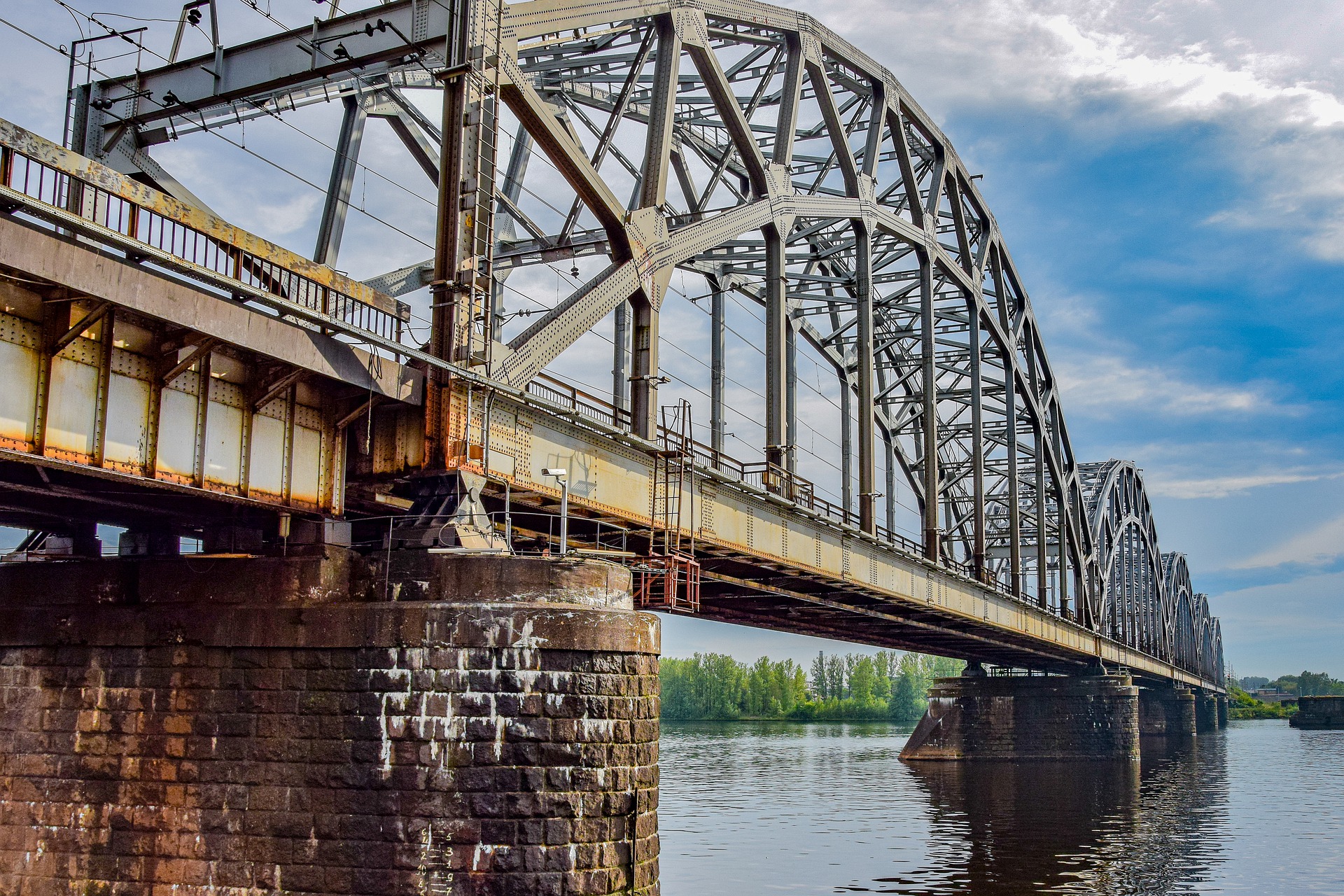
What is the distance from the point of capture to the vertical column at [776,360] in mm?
35375

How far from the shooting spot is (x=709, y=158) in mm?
44250

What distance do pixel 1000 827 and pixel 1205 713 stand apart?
138684 millimetres

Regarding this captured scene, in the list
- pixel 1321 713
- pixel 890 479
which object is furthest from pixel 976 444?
pixel 1321 713

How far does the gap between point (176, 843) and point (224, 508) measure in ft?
16.4

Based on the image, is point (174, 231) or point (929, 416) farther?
point (929, 416)

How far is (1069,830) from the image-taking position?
4141cm

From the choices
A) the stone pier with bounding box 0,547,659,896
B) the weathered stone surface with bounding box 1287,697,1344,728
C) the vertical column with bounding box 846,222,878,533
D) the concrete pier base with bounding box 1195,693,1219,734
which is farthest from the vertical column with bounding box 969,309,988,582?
the weathered stone surface with bounding box 1287,697,1344,728

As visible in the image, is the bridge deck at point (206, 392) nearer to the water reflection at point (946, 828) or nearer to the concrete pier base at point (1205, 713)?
the water reflection at point (946, 828)

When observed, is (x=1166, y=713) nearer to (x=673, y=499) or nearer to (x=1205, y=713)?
(x=1205, y=713)

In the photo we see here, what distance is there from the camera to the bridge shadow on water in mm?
30750

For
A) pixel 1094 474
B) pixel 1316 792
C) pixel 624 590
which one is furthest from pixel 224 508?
pixel 1094 474

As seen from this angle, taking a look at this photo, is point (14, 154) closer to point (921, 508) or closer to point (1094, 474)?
point (921, 508)

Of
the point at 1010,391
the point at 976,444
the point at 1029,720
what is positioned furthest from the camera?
the point at 1029,720

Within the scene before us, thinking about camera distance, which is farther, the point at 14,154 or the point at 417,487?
the point at 417,487
